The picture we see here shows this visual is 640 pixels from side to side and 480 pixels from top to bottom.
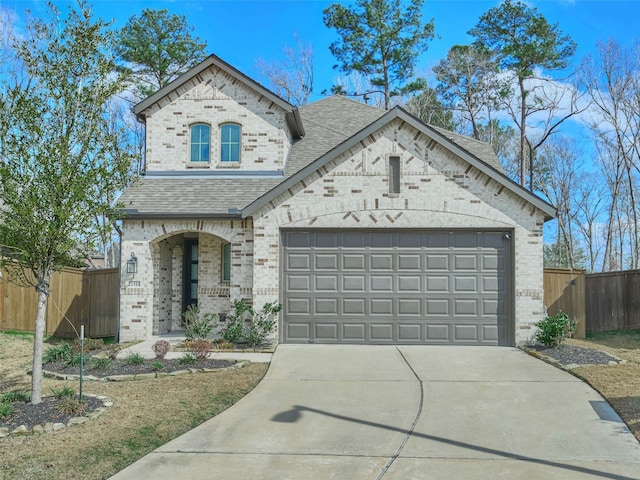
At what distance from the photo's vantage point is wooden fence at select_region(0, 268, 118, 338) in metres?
16.3

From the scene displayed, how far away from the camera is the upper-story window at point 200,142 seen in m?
16.3

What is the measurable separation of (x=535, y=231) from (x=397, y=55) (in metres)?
20.2

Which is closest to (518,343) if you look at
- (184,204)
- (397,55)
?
(184,204)

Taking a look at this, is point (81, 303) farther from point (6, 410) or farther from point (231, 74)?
point (6, 410)

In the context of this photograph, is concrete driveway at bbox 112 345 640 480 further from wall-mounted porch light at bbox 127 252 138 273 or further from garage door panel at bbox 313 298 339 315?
wall-mounted porch light at bbox 127 252 138 273

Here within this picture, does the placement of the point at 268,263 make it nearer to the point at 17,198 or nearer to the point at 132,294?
the point at 132,294

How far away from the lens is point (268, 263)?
1359cm

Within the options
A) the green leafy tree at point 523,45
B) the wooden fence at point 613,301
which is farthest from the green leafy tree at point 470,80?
the wooden fence at point 613,301

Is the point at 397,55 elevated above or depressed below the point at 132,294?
above

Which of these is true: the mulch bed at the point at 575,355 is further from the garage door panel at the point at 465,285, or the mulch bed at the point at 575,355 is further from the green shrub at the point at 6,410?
Answer: the green shrub at the point at 6,410

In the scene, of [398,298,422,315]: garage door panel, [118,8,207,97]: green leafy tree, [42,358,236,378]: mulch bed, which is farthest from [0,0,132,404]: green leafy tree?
[118,8,207,97]: green leafy tree

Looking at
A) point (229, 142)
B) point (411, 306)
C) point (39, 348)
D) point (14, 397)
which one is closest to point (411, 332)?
point (411, 306)

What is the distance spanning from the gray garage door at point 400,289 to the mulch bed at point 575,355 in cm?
126

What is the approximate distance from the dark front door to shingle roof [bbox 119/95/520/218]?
5.67 ft
